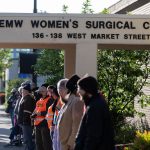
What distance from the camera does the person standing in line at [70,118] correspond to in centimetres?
889

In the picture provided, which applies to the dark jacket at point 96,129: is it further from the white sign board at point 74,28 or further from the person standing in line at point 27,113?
the person standing in line at point 27,113

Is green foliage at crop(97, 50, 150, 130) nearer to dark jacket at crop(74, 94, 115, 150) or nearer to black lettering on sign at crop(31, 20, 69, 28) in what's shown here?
black lettering on sign at crop(31, 20, 69, 28)

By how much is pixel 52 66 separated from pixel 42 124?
5.88 meters

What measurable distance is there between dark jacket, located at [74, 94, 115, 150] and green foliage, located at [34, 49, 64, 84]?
10.6 metres

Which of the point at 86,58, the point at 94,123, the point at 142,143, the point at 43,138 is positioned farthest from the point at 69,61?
the point at 94,123

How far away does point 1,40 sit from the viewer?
44.4ft

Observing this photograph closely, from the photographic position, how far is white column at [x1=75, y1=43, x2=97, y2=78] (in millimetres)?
13516

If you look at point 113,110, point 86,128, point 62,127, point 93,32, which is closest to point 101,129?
point 86,128

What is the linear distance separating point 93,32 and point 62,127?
4.79m

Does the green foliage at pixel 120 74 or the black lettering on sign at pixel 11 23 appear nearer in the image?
the black lettering on sign at pixel 11 23

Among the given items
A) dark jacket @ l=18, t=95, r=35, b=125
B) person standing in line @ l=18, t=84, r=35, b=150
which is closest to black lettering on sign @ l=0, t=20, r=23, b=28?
person standing in line @ l=18, t=84, r=35, b=150

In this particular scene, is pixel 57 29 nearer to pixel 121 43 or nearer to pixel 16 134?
pixel 121 43

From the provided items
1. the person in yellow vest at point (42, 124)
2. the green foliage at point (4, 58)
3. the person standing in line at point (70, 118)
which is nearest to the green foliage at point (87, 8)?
the person in yellow vest at point (42, 124)

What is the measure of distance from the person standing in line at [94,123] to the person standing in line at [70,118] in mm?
1031
